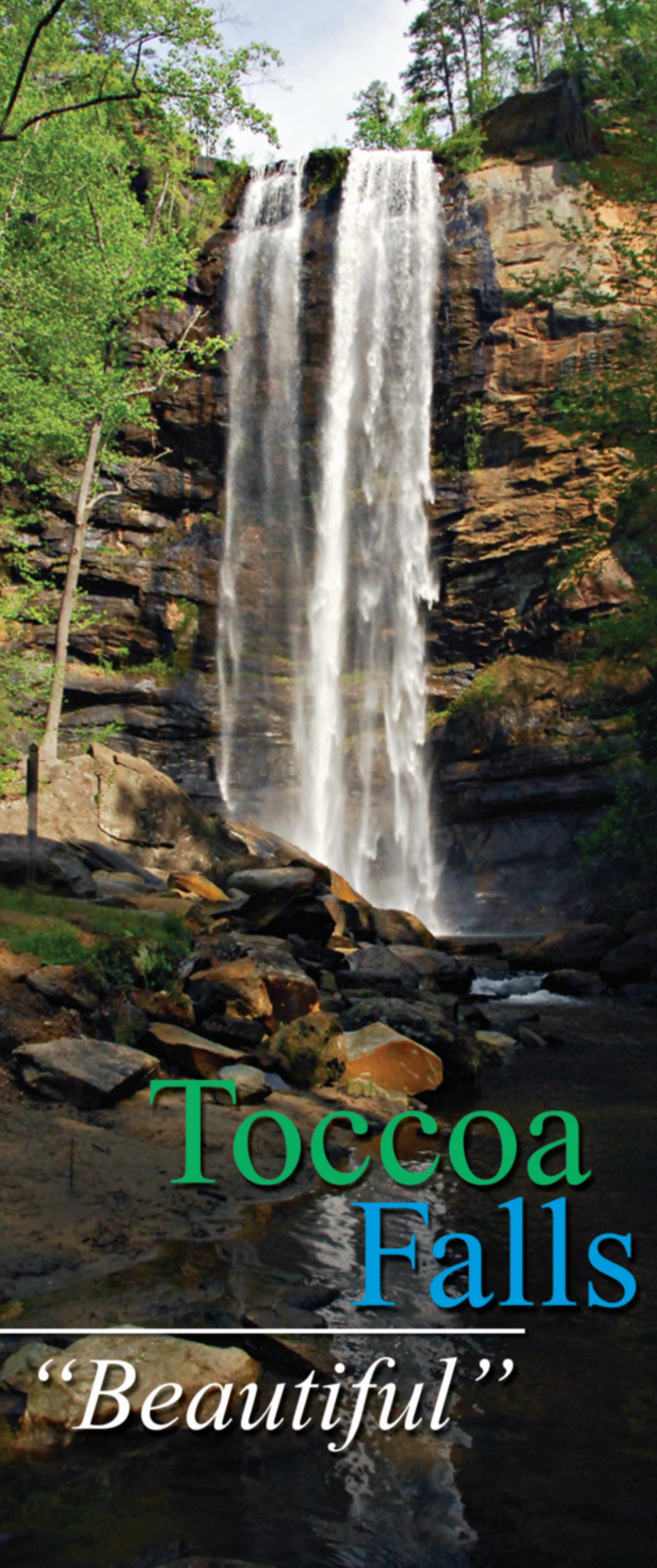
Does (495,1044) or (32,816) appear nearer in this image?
(32,816)

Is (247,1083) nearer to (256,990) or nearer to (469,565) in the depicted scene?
(256,990)

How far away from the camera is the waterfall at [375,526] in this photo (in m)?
31.3

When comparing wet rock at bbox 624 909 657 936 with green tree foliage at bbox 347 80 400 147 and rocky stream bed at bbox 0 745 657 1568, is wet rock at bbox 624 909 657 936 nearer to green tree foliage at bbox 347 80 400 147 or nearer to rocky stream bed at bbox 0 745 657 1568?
rocky stream bed at bbox 0 745 657 1568

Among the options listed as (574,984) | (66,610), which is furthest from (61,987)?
(66,610)

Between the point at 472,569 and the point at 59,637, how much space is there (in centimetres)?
1723

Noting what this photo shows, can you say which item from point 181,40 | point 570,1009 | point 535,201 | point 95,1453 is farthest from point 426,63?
point 95,1453

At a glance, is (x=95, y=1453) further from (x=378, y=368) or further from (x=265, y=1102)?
(x=378, y=368)

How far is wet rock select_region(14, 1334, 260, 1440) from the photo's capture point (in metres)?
3.01

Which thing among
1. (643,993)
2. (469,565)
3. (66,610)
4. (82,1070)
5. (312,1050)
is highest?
(469,565)

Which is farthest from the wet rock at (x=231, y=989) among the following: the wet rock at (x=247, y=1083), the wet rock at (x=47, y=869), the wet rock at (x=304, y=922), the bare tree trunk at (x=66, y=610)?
the bare tree trunk at (x=66, y=610)

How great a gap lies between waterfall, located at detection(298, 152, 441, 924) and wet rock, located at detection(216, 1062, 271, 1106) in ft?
77.5

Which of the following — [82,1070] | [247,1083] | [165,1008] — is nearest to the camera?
[82,1070]

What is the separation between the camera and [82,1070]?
19.7 ft

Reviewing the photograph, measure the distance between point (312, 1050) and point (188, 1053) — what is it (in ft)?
3.81
